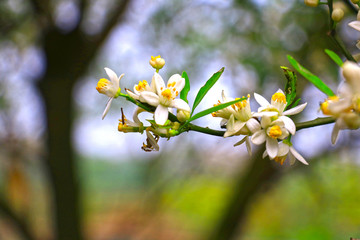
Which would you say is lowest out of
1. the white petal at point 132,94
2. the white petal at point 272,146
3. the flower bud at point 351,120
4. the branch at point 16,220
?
the branch at point 16,220

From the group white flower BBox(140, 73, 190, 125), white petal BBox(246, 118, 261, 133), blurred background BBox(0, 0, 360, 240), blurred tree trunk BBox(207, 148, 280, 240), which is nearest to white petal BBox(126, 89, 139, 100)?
white flower BBox(140, 73, 190, 125)

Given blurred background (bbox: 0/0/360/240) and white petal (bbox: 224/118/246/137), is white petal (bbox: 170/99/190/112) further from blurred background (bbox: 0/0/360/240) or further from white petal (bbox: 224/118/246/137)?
blurred background (bbox: 0/0/360/240)

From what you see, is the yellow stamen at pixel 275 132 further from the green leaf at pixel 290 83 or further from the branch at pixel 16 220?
the branch at pixel 16 220

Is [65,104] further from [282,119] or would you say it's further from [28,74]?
[282,119]

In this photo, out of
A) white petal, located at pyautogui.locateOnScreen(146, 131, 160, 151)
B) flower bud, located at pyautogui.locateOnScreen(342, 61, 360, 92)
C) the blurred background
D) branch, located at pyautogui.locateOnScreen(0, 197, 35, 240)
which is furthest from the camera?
branch, located at pyautogui.locateOnScreen(0, 197, 35, 240)

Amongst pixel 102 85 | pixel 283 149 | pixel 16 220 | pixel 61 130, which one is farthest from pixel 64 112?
pixel 283 149

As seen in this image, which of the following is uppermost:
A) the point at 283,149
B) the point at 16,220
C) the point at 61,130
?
the point at 283,149

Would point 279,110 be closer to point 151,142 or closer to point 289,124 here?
point 289,124

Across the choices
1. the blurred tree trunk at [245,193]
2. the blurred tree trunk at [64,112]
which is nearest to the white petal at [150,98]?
the blurred tree trunk at [245,193]
